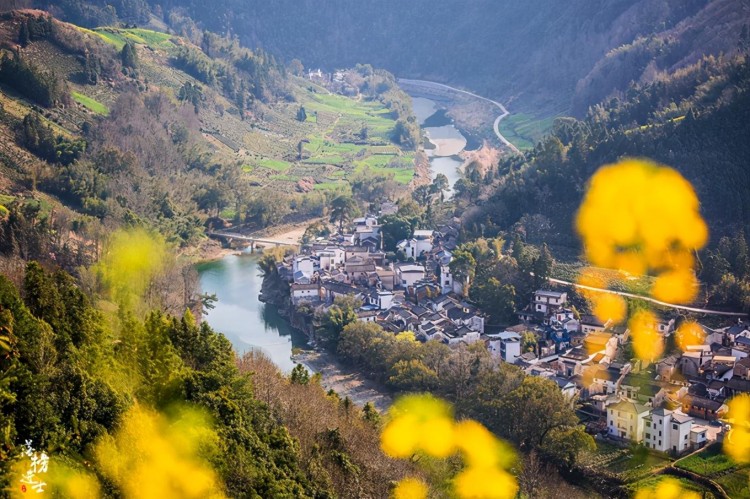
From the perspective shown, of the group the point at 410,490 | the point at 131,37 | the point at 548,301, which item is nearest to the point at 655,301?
the point at 548,301

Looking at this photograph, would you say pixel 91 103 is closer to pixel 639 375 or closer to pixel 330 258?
pixel 330 258

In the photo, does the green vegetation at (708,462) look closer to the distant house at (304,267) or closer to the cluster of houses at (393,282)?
the cluster of houses at (393,282)

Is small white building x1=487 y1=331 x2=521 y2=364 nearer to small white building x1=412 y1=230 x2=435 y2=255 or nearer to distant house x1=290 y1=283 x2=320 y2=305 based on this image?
distant house x1=290 y1=283 x2=320 y2=305

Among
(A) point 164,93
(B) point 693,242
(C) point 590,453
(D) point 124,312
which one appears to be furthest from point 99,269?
(A) point 164,93

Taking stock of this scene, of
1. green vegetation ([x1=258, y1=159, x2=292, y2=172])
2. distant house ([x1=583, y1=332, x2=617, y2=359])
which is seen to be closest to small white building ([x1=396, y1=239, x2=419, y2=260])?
distant house ([x1=583, y1=332, x2=617, y2=359])

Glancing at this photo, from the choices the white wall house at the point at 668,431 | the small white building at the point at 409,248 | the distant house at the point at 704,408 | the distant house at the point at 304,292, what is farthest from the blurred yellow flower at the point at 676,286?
the distant house at the point at 304,292

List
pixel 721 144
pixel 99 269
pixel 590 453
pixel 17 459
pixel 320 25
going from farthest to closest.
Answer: pixel 320 25 < pixel 721 144 < pixel 99 269 < pixel 590 453 < pixel 17 459

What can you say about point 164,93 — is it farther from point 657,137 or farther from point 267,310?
point 657,137
